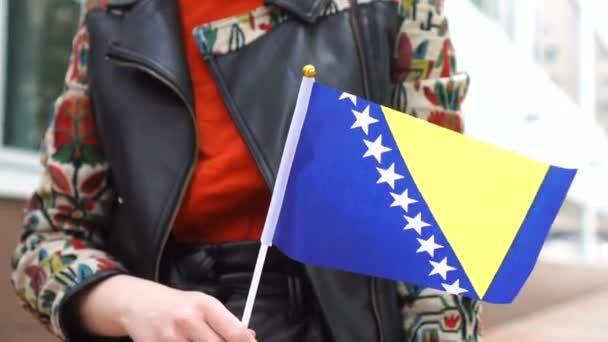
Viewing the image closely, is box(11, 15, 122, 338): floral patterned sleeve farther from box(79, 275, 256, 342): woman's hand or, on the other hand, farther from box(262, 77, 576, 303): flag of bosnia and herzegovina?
box(262, 77, 576, 303): flag of bosnia and herzegovina

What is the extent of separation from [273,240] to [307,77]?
0.17 m

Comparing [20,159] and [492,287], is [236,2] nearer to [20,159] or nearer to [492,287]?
[492,287]

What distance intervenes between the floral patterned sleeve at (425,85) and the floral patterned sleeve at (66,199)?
36 cm

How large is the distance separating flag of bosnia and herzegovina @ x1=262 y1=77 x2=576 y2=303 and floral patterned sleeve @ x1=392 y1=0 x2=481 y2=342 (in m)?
0.14

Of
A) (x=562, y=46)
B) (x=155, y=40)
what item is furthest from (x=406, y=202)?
(x=562, y=46)

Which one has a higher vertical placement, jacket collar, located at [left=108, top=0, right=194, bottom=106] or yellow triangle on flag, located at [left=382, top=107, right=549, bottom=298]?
jacket collar, located at [left=108, top=0, right=194, bottom=106]

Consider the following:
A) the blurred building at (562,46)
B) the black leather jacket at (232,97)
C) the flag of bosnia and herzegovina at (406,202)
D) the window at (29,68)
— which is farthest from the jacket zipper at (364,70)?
the blurred building at (562,46)

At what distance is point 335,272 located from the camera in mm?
808

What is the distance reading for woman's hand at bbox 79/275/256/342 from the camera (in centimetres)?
67

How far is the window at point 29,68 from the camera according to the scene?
1664mm

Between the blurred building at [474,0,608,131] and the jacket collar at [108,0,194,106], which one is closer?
the jacket collar at [108,0,194,106]

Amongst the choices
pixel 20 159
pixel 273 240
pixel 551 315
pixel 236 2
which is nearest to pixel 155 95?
pixel 236 2

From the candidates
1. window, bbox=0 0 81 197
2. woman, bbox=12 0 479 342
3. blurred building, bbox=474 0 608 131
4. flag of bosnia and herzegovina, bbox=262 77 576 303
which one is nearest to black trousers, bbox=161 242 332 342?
woman, bbox=12 0 479 342

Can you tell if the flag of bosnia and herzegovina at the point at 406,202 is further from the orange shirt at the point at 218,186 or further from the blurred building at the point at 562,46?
the blurred building at the point at 562,46
